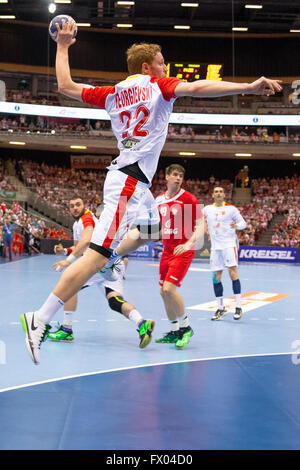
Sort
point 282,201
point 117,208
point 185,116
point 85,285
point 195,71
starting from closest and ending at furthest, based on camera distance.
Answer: point 117,208
point 85,285
point 282,201
point 195,71
point 185,116

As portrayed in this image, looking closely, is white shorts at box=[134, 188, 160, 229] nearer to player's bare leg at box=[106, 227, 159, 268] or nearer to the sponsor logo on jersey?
player's bare leg at box=[106, 227, 159, 268]

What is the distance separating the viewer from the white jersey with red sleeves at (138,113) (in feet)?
12.7

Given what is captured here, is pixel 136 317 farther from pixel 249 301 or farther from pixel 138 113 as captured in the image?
pixel 249 301

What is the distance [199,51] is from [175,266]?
3564 centimetres

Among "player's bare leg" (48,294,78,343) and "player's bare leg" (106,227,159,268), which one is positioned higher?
"player's bare leg" (106,227,159,268)

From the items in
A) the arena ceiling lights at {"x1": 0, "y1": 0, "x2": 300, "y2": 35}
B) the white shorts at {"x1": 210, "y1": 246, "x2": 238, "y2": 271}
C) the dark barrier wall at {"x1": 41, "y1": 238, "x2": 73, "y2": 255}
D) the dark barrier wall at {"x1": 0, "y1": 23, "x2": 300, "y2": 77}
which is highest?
the arena ceiling lights at {"x1": 0, "y1": 0, "x2": 300, "y2": 35}

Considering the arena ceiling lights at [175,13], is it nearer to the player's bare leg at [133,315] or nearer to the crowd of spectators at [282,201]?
the crowd of spectators at [282,201]

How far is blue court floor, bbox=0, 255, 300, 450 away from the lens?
127 inches

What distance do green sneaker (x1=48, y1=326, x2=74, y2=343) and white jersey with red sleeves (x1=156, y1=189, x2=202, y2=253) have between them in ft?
5.55

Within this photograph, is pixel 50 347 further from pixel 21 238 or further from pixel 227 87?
pixel 21 238

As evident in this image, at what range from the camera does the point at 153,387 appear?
14.4 feet

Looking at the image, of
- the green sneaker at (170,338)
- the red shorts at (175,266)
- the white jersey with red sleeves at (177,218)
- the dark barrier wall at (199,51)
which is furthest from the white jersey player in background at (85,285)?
the dark barrier wall at (199,51)

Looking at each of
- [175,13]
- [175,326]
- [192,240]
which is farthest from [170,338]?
[175,13]

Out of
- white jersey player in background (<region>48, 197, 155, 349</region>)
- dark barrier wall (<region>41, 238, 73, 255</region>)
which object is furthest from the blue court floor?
dark barrier wall (<region>41, 238, 73, 255</region>)
